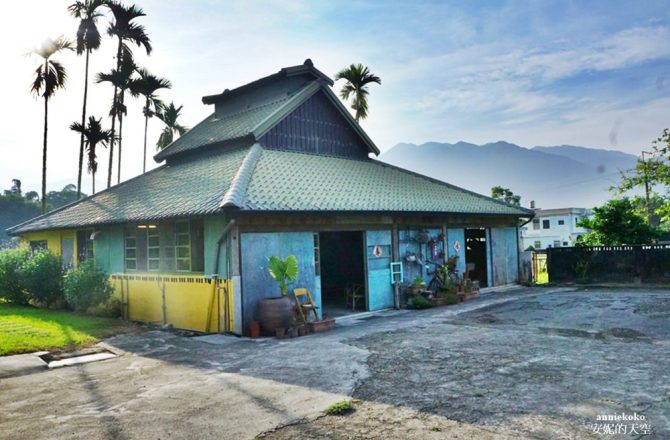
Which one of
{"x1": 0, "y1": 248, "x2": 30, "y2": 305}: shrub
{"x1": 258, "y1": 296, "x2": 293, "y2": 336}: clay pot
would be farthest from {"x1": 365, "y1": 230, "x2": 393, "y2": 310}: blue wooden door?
{"x1": 0, "y1": 248, "x2": 30, "y2": 305}: shrub

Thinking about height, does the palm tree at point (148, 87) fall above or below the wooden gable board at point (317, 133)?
above

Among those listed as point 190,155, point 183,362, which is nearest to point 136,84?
point 190,155

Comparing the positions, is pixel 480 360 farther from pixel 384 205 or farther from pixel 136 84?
pixel 136 84

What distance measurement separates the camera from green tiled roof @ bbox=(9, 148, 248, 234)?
12.3 meters

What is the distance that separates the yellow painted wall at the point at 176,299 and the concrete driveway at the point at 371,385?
981 millimetres

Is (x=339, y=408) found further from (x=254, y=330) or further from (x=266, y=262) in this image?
(x=266, y=262)

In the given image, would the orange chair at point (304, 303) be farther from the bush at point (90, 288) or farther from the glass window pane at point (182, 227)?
the bush at point (90, 288)

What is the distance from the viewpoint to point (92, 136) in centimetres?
2409

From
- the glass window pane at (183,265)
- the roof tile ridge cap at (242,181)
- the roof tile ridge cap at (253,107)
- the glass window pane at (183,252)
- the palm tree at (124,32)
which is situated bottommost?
the glass window pane at (183,265)

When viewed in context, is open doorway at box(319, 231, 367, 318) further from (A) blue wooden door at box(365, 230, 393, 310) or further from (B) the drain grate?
(B) the drain grate

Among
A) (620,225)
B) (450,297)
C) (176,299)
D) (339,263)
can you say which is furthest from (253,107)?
(620,225)

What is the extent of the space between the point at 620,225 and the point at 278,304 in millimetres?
17216

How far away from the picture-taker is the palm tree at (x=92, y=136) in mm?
24031

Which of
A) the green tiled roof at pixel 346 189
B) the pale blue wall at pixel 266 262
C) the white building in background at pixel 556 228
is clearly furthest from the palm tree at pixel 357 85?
the white building in background at pixel 556 228
